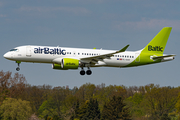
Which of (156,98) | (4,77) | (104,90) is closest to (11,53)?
(4,77)

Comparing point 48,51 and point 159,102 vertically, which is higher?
point 48,51

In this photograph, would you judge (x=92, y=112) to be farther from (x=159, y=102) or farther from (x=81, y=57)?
(x=81, y=57)

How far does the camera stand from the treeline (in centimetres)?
10854

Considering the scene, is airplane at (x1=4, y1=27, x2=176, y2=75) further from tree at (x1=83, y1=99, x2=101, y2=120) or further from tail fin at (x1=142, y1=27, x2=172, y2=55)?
tree at (x1=83, y1=99, x2=101, y2=120)

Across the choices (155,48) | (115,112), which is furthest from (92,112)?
(155,48)

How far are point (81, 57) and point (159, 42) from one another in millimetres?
17036

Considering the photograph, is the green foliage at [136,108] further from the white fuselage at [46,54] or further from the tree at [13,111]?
the white fuselage at [46,54]

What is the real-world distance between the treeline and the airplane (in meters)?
Answer: 58.2

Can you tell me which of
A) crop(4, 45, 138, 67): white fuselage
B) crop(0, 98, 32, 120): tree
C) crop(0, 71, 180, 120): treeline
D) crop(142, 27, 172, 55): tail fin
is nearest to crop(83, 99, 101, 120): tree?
crop(0, 71, 180, 120): treeline

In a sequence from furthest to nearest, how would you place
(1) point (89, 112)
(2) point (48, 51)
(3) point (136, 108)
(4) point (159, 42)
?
(3) point (136, 108) → (1) point (89, 112) → (4) point (159, 42) → (2) point (48, 51)

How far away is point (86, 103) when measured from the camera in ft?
377

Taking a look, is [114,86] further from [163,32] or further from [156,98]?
[163,32]

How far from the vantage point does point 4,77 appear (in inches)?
4400

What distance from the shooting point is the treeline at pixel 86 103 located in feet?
356
